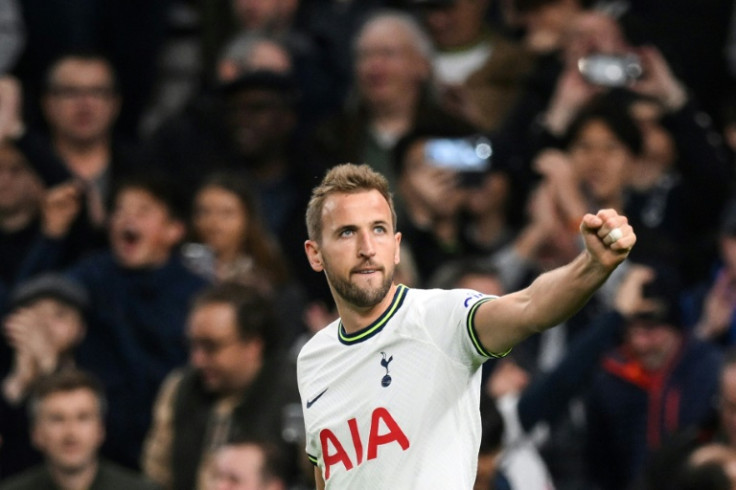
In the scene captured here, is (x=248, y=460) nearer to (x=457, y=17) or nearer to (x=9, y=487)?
(x=9, y=487)

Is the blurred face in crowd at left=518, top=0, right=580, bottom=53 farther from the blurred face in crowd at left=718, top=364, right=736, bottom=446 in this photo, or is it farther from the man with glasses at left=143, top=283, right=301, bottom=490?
the blurred face in crowd at left=718, top=364, right=736, bottom=446

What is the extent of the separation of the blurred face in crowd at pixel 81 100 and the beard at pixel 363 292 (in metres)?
4.74

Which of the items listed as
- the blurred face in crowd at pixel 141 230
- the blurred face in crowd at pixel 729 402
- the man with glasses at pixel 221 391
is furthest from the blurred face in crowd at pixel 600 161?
the blurred face in crowd at pixel 141 230

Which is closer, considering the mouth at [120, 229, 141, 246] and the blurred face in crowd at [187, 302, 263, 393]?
the blurred face in crowd at [187, 302, 263, 393]

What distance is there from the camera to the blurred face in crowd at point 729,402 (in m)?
7.13

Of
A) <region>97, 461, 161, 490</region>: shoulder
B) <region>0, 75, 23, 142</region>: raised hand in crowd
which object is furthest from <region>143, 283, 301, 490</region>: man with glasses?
<region>0, 75, 23, 142</region>: raised hand in crowd

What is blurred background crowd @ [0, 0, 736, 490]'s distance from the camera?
303 inches

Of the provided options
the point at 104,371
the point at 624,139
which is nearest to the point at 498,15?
the point at 624,139

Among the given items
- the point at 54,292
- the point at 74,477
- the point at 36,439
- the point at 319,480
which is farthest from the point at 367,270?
the point at 54,292

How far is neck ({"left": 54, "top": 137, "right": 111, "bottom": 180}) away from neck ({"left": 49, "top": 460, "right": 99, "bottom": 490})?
2.22m

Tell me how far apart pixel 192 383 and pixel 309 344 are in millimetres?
2798

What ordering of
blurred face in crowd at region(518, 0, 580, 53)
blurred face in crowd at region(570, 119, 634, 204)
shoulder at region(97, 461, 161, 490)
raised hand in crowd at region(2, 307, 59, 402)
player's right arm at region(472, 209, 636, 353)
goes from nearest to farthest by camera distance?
player's right arm at region(472, 209, 636, 353), shoulder at region(97, 461, 161, 490), raised hand in crowd at region(2, 307, 59, 402), blurred face in crowd at region(570, 119, 634, 204), blurred face in crowd at region(518, 0, 580, 53)

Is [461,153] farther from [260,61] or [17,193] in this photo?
[17,193]

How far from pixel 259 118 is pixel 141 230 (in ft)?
3.85
